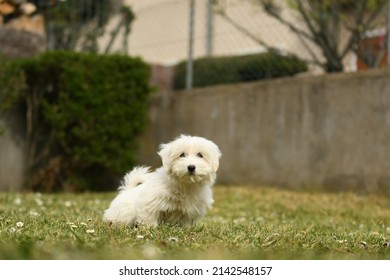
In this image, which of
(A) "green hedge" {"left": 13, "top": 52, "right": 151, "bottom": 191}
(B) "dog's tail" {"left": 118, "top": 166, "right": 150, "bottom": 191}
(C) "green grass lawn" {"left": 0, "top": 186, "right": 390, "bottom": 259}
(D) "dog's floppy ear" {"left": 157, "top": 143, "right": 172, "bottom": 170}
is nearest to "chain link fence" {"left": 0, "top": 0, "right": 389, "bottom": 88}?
(A) "green hedge" {"left": 13, "top": 52, "right": 151, "bottom": 191}

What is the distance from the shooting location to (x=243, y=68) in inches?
456

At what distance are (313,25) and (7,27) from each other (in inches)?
198

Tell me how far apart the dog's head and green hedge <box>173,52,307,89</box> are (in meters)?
5.88

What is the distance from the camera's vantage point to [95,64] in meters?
11.1

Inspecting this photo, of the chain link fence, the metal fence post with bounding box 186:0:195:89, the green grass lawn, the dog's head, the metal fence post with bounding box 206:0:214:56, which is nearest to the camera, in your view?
the green grass lawn

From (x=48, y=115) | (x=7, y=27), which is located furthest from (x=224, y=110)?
(x=7, y=27)

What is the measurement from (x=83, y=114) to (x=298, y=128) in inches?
126

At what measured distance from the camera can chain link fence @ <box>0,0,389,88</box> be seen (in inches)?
414

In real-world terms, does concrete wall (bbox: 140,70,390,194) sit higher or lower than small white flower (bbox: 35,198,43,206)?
higher

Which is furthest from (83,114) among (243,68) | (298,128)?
(298,128)

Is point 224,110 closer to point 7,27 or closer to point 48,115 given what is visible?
point 48,115

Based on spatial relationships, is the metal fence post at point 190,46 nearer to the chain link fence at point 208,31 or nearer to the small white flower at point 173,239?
the chain link fence at point 208,31

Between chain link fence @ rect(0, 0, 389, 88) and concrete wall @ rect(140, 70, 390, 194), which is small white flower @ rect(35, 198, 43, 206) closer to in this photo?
concrete wall @ rect(140, 70, 390, 194)

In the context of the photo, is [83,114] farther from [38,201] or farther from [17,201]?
[17,201]
